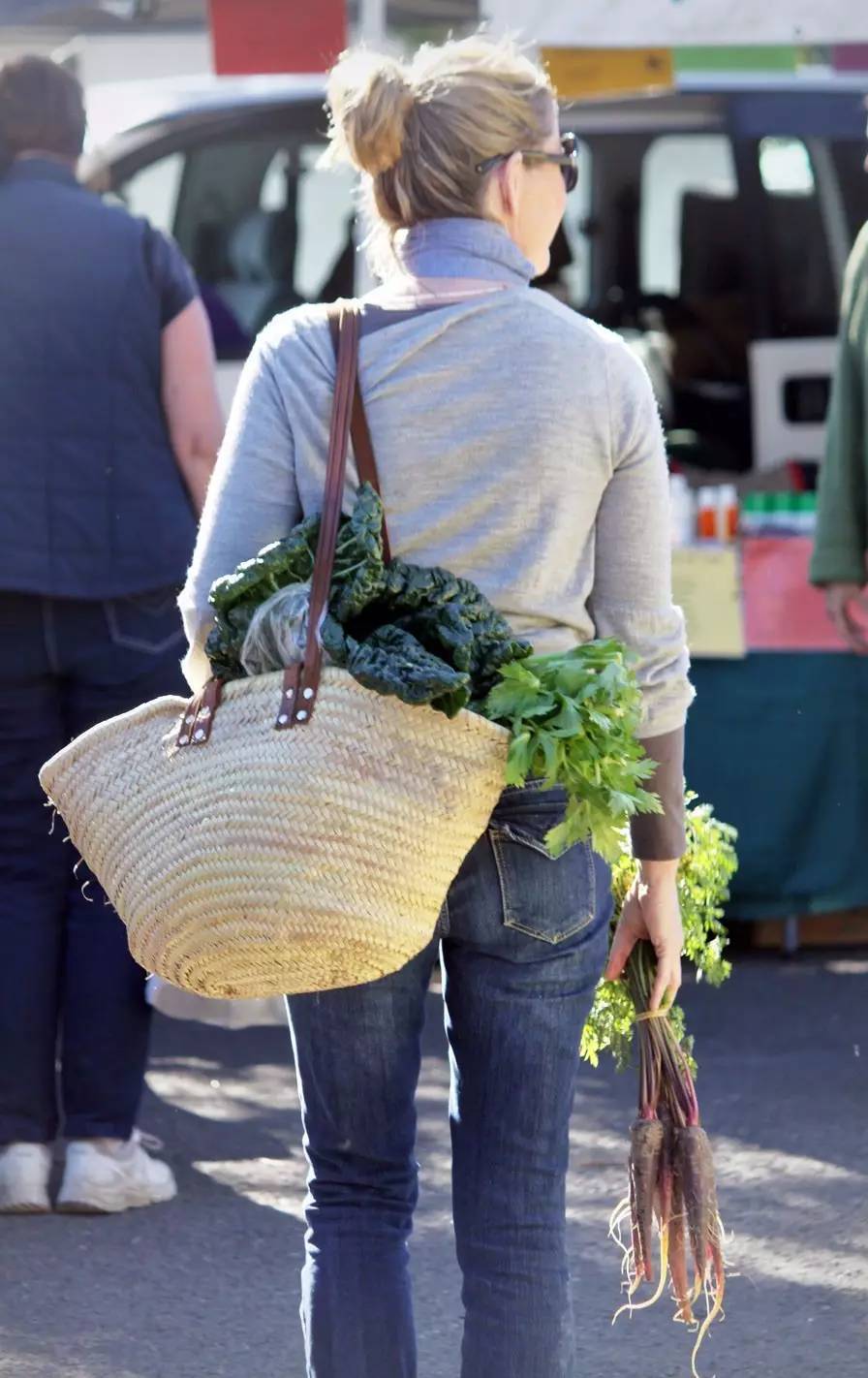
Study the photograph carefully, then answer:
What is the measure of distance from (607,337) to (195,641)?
1.74 ft

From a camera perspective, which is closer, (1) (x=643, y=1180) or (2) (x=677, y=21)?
(1) (x=643, y=1180)

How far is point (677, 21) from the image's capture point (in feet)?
16.6

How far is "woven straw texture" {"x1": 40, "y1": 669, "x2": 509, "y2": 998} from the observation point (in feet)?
6.68

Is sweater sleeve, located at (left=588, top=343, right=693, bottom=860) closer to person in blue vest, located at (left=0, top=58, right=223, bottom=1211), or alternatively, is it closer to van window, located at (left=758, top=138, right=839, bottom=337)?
person in blue vest, located at (left=0, top=58, right=223, bottom=1211)

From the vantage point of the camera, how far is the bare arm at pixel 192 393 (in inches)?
148

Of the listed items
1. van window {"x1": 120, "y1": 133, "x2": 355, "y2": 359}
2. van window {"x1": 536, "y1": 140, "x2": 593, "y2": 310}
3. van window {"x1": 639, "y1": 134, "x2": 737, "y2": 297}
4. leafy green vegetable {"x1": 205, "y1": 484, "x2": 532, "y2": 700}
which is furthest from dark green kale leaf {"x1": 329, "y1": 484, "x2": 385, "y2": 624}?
van window {"x1": 639, "y1": 134, "x2": 737, "y2": 297}

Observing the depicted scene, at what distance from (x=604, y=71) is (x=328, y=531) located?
141 inches

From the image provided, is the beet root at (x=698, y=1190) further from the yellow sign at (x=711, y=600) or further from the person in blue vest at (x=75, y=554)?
the yellow sign at (x=711, y=600)

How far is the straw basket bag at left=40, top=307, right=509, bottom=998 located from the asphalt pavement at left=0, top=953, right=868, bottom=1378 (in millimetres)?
1335

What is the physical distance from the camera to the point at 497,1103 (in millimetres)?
2244

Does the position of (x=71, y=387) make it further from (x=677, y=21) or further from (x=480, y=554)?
(x=677, y=21)

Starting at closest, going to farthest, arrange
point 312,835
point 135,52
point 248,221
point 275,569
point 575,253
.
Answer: point 312,835 → point 275,569 → point 248,221 → point 575,253 → point 135,52

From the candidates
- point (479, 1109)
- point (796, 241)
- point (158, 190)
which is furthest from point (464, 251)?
point (796, 241)

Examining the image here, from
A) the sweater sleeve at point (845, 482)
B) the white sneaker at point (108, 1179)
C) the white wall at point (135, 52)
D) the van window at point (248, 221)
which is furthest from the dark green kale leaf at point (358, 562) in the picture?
the white wall at point (135, 52)
